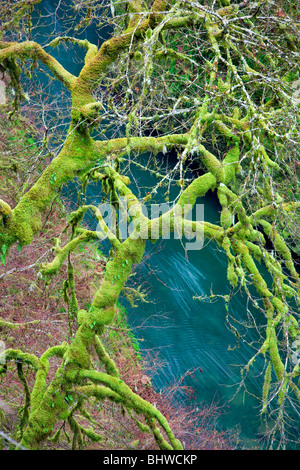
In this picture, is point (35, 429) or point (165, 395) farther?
point (165, 395)

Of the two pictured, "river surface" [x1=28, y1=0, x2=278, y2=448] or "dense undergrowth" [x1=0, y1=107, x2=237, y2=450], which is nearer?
"dense undergrowth" [x1=0, y1=107, x2=237, y2=450]

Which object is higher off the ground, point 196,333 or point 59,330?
point 59,330

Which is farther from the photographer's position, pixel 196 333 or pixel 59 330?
pixel 196 333

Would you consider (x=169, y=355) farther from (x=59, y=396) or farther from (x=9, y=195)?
(x=59, y=396)

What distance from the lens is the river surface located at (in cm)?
780

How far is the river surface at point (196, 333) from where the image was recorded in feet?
25.6

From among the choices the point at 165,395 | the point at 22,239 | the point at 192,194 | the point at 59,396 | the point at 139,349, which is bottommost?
the point at 165,395

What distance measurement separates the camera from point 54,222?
26.7 ft

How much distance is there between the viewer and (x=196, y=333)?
8.58m

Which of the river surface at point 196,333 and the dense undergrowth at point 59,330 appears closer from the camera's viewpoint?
the dense undergrowth at point 59,330
